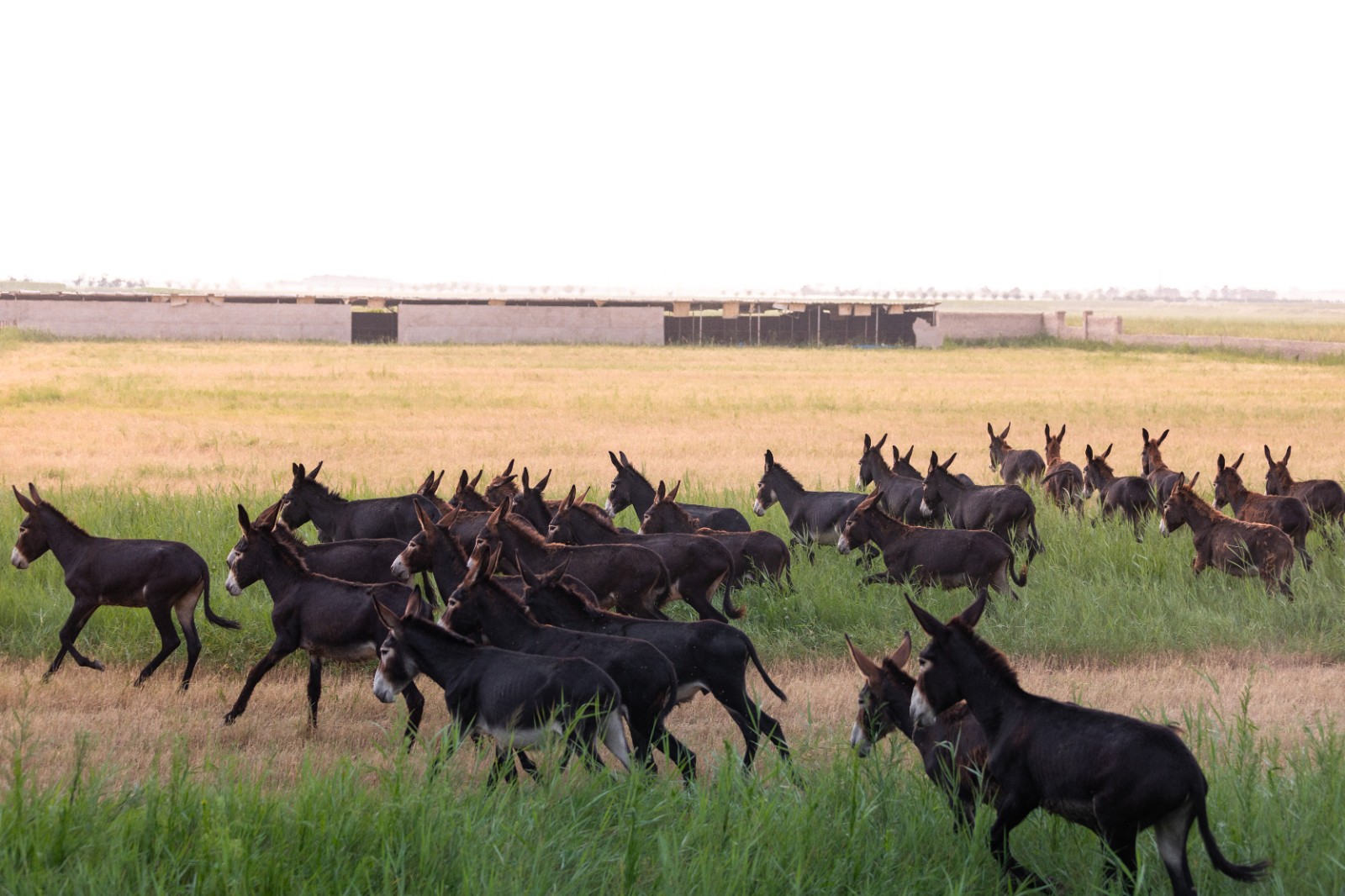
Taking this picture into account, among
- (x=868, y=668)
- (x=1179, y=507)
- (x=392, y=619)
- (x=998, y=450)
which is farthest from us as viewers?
(x=998, y=450)

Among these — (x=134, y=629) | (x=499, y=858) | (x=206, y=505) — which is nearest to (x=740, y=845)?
(x=499, y=858)

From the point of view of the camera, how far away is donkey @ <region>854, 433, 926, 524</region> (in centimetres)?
1429

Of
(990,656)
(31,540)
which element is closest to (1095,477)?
(990,656)

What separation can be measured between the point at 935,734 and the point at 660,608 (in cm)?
422

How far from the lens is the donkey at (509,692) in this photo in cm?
640

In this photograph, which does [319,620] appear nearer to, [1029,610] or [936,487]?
[1029,610]

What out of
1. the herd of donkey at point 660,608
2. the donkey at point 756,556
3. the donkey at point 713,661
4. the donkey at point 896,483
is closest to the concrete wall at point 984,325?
the donkey at point 896,483

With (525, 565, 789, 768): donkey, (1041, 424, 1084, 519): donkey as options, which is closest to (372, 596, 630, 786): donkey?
(525, 565, 789, 768): donkey

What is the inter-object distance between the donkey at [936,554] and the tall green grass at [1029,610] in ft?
0.59

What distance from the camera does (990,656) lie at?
589 cm

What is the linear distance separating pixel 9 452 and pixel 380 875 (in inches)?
772

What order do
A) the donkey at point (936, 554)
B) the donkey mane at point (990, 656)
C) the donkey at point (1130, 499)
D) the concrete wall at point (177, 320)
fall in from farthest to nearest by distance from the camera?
the concrete wall at point (177, 320)
the donkey at point (1130, 499)
the donkey at point (936, 554)
the donkey mane at point (990, 656)

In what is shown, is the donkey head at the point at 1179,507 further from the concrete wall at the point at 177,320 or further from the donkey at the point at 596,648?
the concrete wall at the point at 177,320

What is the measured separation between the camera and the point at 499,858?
5211 millimetres
